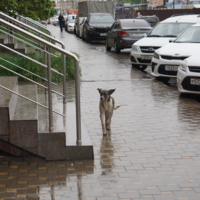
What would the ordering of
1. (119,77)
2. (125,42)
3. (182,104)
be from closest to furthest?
(182,104) → (119,77) → (125,42)

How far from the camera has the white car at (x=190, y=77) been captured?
36.2 feet

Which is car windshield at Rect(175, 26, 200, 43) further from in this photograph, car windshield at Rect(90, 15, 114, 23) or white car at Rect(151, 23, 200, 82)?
car windshield at Rect(90, 15, 114, 23)

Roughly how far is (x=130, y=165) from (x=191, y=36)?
8.63m

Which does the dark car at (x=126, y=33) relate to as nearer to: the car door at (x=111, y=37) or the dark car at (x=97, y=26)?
the car door at (x=111, y=37)

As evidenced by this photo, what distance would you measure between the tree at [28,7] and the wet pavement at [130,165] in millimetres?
9105

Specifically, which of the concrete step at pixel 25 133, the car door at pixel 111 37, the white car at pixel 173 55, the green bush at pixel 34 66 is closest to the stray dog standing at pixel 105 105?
the concrete step at pixel 25 133

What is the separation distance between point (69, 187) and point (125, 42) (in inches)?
684

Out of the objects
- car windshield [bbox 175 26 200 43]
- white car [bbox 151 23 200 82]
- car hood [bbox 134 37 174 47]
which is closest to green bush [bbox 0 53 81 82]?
white car [bbox 151 23 200 82]

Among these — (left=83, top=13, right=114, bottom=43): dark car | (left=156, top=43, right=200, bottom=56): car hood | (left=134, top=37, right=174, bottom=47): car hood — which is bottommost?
(left=83, top=13, right=114, bottom=43): dark car

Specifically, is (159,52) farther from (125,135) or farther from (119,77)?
(125,135)

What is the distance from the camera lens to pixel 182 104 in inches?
416

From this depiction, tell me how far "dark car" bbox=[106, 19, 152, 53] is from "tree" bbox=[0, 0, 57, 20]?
3118 millimetres

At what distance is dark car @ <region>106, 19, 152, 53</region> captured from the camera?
22.4m

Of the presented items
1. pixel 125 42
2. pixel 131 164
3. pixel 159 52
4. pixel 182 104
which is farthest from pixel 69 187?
Result: pixel 125 42
